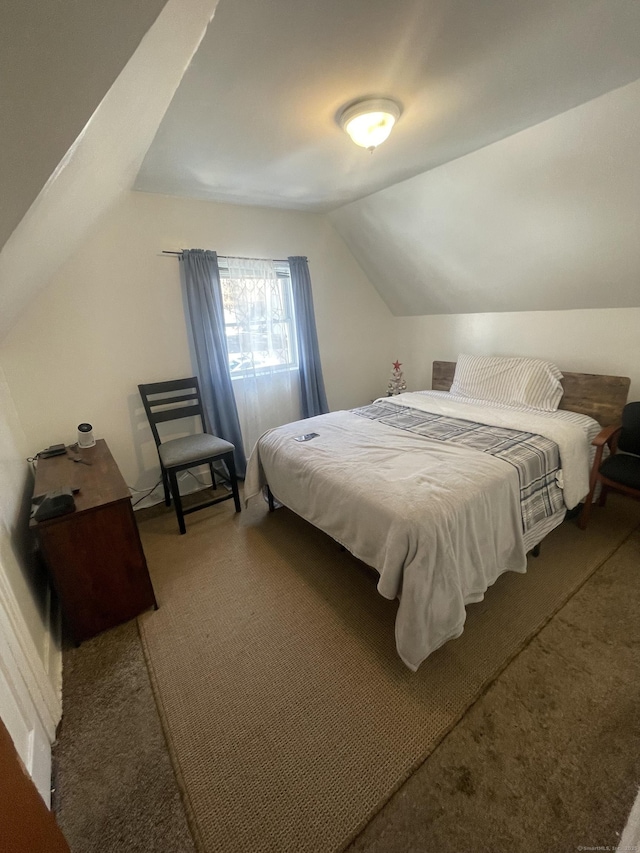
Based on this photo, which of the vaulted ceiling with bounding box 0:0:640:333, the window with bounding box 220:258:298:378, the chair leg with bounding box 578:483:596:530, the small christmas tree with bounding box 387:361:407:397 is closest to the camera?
the vaulted ceiling with bounding box 0:0:640:333

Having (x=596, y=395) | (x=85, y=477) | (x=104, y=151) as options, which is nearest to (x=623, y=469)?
(x=596, y=395)

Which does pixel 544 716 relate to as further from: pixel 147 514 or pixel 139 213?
pixel 139 213

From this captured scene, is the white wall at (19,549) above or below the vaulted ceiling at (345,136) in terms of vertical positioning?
below

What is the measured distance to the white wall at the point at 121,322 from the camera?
2.31 metres

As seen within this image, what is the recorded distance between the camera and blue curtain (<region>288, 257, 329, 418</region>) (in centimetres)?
325

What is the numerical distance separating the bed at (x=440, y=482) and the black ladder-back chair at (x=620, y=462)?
0.08 meters

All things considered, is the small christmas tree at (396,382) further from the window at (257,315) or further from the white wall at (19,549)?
the white wall at (19,549)

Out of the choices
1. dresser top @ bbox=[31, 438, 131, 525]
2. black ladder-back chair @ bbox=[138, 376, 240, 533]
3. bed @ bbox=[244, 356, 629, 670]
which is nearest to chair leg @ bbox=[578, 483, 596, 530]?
bed @ bbox=[244, 356, 629, 670]

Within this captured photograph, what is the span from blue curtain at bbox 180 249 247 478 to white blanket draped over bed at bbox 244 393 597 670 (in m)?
0.73

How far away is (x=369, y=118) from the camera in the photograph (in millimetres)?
1609

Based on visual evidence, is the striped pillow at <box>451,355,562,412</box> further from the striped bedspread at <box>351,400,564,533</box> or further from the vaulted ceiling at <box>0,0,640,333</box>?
the striped bedspread at <box>351,400,564,533</box>

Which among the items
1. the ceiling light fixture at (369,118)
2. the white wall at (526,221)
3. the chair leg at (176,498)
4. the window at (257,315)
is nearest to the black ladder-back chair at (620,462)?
the white wall at (526,221)

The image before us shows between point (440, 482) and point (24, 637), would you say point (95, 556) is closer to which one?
point (24, 637)

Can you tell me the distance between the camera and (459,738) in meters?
1.22
